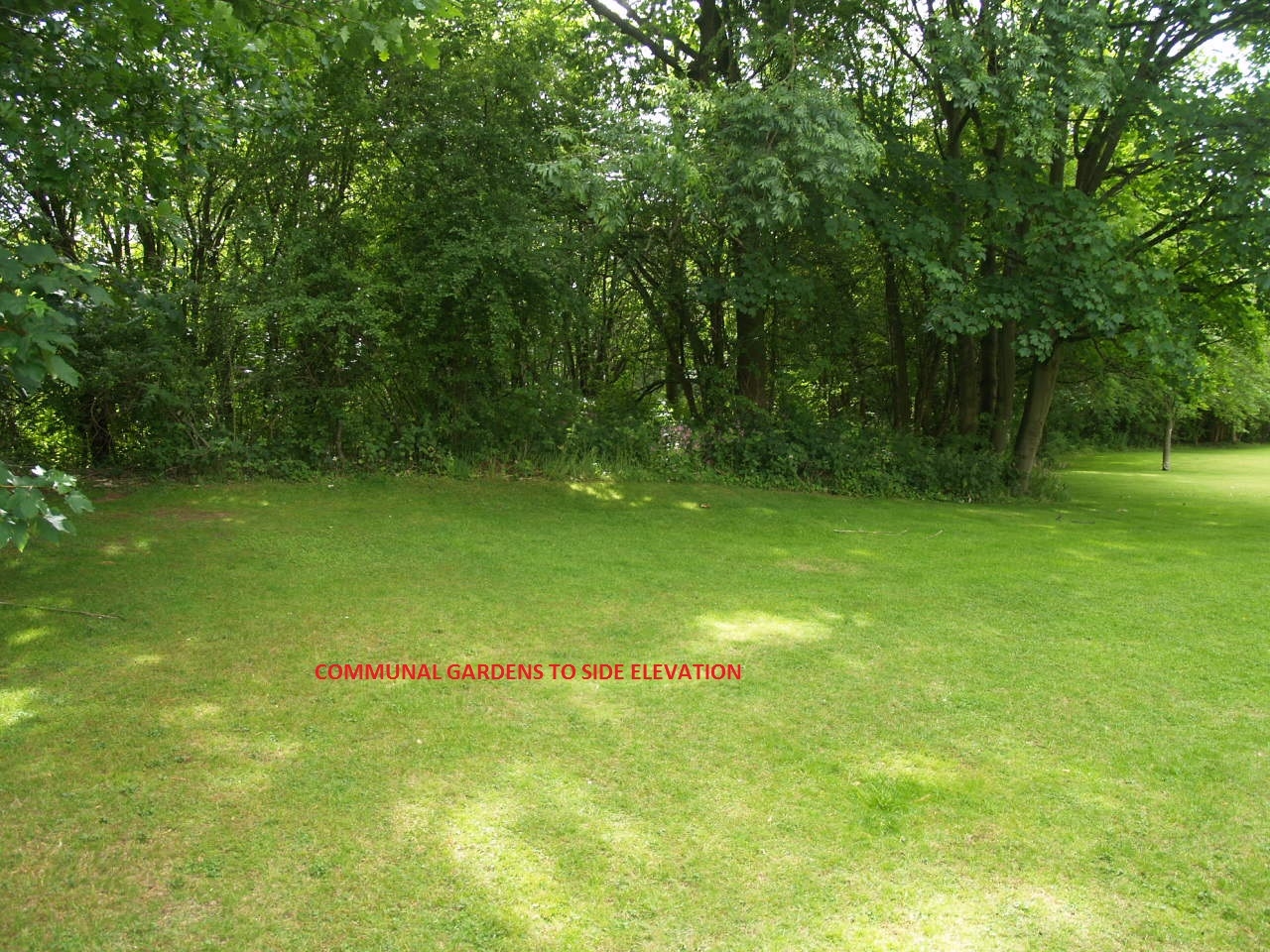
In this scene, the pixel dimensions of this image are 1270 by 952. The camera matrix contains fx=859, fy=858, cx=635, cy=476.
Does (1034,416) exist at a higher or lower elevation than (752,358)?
lower

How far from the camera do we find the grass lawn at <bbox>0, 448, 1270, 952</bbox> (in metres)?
2.81

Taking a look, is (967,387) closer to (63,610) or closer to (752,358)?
(752,358)

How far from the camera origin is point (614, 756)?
12.6ft

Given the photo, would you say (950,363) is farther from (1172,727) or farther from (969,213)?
(1172,727)

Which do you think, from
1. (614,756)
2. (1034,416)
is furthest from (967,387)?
(614,756)

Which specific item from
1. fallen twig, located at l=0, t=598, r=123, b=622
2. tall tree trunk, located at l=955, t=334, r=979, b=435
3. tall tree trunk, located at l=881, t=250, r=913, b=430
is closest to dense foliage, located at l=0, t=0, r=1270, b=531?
tall tree trunk, located at l=881, t=250, r=913, b=430

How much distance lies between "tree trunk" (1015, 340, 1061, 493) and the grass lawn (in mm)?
6554

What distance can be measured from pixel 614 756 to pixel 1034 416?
11.8m

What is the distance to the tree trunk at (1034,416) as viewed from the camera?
13.6 meters

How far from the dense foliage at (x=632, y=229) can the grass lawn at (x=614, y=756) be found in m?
3.22

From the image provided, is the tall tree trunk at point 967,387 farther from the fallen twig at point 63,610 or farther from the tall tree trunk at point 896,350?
the fallen twig at point 63,610

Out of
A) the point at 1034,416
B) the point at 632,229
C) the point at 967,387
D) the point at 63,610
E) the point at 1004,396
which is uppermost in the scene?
the point at 632,229

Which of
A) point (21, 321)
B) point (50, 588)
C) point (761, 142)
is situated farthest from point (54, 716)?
point (761, 142)

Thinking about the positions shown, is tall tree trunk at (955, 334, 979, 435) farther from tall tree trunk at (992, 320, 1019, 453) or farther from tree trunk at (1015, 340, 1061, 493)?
tree trunk at (1015, 340, 1061, 493)
